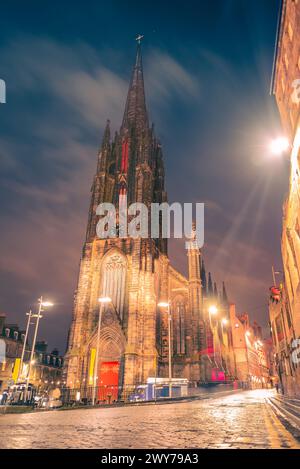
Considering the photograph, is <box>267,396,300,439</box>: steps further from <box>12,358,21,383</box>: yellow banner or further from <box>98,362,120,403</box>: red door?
<box>12,358,21,383</box>: yellow banner

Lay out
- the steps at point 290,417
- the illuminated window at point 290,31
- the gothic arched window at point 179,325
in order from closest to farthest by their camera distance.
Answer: the steps at point 290,417, the illuminated window at point 290,31, the gothic arched window at point 179,325

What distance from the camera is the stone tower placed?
3506 centimetres

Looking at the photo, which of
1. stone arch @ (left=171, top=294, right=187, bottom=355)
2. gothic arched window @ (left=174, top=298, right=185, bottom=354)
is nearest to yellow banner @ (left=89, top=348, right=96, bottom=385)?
stone arch @ (left=171, top=294, right=187, bottom=355)

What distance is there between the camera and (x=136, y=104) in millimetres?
61125

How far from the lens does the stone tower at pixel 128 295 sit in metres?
35.1

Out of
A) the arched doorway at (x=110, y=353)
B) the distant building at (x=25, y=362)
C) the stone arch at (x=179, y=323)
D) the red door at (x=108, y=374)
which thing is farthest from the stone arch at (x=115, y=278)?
the distant building at (x=25, y=362)

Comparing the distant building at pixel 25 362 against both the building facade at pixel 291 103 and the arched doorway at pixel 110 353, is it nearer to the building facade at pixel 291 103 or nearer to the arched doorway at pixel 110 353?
the arched doorway at pixel 110 353

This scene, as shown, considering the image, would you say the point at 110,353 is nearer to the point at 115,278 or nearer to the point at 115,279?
the point at 115,279

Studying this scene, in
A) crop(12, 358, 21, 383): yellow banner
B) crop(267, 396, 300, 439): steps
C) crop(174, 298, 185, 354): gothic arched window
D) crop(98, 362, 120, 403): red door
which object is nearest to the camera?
crop(267, 396, 300, 439): steps

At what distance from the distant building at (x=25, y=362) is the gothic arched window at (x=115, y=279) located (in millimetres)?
13087

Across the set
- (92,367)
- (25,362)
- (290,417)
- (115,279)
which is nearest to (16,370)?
(25,362)

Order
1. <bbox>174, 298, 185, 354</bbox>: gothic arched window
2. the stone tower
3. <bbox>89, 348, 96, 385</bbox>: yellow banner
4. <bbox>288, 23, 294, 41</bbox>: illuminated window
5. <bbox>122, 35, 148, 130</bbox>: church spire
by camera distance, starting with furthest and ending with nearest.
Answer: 1. <bbox>122, 35, 148, 130</bbox>: church spire
2. <bbox>174, 298, 185, 354</bbox>: gothic arched window
3. the stone tower
4. <bbox>89, 348, 96, 385</bbox>: yellow banner
5. <bbox>288, 23, 294, 41</bbox>: illuminated window

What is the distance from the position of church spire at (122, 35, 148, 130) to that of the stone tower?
6141mm

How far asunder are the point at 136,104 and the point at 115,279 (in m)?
38.6
